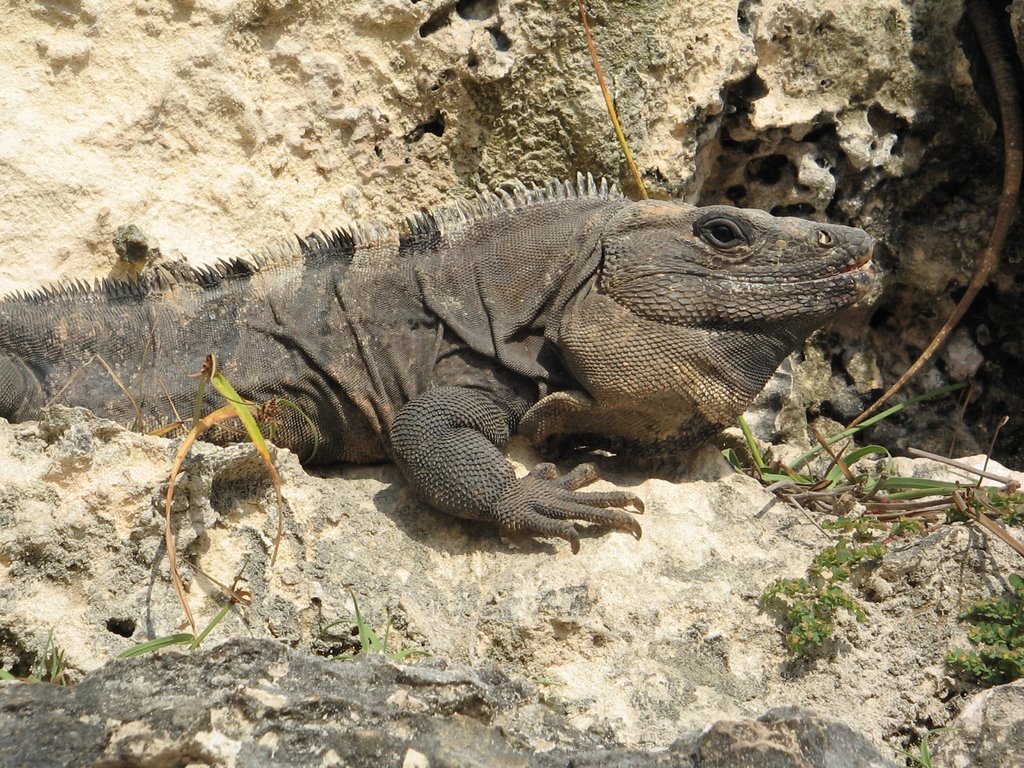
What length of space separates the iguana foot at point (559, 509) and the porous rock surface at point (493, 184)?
0.09 m

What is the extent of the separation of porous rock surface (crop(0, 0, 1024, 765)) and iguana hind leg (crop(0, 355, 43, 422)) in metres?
0.74

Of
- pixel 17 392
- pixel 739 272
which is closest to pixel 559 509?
pixel 739 272

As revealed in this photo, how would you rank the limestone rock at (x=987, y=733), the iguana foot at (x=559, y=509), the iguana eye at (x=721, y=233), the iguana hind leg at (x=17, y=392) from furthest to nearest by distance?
the iguana eye at (x=721, y=233), the iguana hind leg at (x=17, y=392), the iguana foot at (x=559, y=509), the limestone rock at (x=987, y=733)

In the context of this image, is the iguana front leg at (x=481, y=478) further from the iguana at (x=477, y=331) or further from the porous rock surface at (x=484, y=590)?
the porous rock surface at (x=484, y=590)

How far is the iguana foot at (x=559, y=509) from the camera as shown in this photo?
3.92 m

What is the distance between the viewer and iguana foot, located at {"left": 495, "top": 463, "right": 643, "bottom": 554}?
12.8ft

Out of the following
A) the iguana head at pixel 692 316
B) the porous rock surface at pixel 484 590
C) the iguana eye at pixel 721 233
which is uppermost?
the iguana eye at pixel 721 233

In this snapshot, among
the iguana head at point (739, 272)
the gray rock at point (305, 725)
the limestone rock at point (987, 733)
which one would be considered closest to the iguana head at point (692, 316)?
the iguana head at point (739, 272)

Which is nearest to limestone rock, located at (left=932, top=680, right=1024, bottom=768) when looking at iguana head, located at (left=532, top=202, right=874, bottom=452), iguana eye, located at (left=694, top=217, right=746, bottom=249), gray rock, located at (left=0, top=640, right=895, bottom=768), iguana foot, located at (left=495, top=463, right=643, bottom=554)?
gray rock, located at (left=0, top=640, right=895, bottom=768)

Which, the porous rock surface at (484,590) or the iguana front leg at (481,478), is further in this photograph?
the iguana front leg at (481,478)

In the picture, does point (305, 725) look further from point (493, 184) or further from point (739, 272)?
point (493, 184)

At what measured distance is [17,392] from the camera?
4.26 metres

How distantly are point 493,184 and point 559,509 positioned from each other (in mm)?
2114

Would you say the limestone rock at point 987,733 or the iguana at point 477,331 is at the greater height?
the iguana at point 477,331
